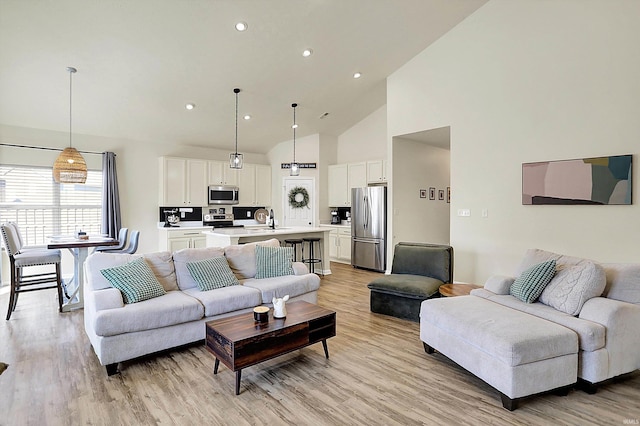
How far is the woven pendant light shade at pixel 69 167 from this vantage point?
4.47m

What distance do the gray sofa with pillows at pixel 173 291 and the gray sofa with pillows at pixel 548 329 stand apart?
180cm

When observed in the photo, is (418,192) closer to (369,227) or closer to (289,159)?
(369,227)

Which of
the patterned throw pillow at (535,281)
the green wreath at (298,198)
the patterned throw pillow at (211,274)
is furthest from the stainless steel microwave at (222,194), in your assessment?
the patterned throw pillow at (535,281)

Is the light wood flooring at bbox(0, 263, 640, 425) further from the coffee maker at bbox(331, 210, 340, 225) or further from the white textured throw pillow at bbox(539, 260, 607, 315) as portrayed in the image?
the coffee maker at bbox(331, 210, 340, 225)

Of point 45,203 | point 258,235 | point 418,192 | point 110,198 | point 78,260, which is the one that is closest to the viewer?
point 78,260

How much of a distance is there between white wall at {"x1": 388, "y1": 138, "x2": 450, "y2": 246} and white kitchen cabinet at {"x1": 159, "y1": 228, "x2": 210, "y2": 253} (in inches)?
154

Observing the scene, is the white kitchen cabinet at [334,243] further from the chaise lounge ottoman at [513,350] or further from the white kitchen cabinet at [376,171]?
the chaise lounge ottoman at [513,350]

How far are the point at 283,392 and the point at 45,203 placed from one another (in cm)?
588

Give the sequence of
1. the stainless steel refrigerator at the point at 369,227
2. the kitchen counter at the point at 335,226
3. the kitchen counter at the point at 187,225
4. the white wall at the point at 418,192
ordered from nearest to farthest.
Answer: the white wall at the point at 418,192 → the stainless steel refrigerator at the point at 369,227 → the kitchen counter at the point at 187,225 → the kitchen counter at the point at 335,226

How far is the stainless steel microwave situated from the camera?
7.74m

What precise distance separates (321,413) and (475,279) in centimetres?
370

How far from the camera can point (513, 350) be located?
2.25 m

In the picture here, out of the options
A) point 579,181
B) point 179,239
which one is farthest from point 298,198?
point 579,181

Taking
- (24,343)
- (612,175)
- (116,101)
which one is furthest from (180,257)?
(612,175)
